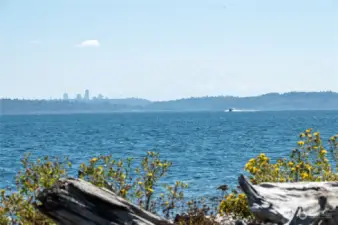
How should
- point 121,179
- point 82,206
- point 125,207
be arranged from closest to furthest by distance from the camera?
point 82,206, point 125,207, point 121,179

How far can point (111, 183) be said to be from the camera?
35.8 ft

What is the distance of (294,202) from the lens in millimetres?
8625

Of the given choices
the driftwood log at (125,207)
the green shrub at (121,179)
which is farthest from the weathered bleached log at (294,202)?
the green shrub at (121,179)

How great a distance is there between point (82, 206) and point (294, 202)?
115 inches

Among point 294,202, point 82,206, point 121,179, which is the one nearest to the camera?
point 82,206

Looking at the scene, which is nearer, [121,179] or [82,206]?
[82,206]

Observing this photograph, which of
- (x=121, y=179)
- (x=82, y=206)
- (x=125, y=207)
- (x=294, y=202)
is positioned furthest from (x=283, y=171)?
(x=82, y=206)

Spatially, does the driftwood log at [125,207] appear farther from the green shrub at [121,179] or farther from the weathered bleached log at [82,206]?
the green shrub at [121,179]

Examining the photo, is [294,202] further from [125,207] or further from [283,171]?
[283,171]

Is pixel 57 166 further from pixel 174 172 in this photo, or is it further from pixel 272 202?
pixel 174 172

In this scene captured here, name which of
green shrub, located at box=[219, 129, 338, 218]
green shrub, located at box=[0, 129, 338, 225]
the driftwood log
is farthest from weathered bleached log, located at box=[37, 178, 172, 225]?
green shrub, located at box=[219, 129, 338, 218]

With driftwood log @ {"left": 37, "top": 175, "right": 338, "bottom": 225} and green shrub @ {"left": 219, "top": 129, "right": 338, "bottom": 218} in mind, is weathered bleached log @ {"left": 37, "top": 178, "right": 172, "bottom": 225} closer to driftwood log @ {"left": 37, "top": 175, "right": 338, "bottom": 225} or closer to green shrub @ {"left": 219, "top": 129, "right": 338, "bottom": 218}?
driftwood log @ {"left": 37, "top": 175, "right": 338, "bottom": 225}

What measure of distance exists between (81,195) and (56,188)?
326mm

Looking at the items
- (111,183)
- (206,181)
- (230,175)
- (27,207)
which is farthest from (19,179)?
(230,175)
